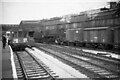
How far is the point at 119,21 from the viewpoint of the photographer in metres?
18.0

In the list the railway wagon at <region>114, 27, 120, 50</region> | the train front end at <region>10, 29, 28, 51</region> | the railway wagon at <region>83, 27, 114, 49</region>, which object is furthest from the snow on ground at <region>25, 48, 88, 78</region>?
the train front end at <region>10, 29, 28, 51</region>

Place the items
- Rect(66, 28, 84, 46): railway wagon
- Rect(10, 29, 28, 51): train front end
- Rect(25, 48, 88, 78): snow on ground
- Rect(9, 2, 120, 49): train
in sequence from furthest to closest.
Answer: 1. Rect(66, 28, 84, 46): railway wagon
2. Rect(10, 29, 28, 51): train front end
3. Rect(9, 2, 120, 49): train
4. Rect(25, 48, 88, 78): snow on ground

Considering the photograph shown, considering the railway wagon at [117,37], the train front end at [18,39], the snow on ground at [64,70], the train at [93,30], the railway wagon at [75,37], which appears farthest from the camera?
the railway wagon at [75,37]

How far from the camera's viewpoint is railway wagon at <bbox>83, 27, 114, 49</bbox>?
18.0m

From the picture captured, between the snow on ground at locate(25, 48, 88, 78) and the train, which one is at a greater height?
the train

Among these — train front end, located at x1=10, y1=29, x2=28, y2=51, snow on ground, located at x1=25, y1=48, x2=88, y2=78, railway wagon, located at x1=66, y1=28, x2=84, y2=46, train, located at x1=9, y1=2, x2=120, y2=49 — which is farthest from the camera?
railway wagon, located at x1=66, y1=28, x2=84, y2=46

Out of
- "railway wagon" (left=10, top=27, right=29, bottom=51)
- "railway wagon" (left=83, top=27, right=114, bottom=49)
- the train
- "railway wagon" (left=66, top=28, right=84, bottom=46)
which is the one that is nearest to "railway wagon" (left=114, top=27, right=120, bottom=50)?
the train

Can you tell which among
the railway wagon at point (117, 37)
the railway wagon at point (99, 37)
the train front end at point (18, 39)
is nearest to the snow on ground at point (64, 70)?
the railway wagon at point (117, 37)

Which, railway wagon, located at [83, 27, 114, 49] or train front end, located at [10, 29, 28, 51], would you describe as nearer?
railway wagon, located at [83, 27, 114, 49]

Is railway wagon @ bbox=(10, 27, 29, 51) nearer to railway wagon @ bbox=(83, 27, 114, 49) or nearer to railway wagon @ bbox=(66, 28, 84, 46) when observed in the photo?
railway wagon @ bbox=(66, 28, 84, 46)

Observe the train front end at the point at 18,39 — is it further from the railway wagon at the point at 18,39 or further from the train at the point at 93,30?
the train at the point at 93,30

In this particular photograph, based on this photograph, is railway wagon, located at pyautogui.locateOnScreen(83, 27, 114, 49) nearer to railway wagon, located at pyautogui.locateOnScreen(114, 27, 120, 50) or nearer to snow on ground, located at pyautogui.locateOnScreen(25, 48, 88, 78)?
railway wagon, located at pyautogui.locateOnScreen(114, 27, 120, 50)

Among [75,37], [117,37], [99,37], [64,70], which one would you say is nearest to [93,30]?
[99,37]

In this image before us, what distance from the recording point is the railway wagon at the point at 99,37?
18.0m
